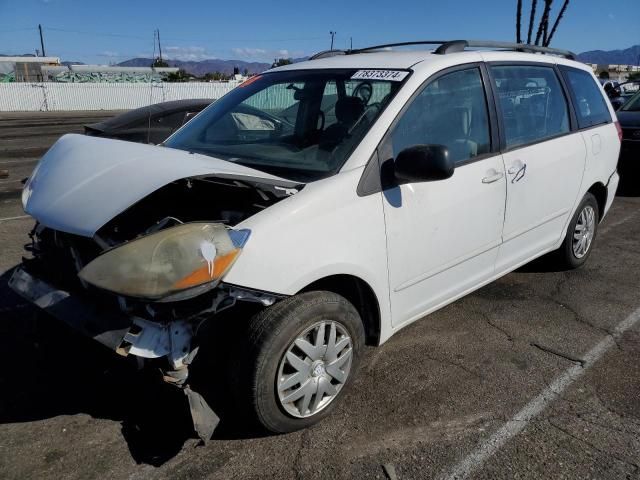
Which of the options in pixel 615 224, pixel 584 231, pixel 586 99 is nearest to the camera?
pixel 586 99

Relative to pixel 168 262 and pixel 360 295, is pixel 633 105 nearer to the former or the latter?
pixel 360 295

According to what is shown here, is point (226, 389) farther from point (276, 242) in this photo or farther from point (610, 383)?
point (610, 383)

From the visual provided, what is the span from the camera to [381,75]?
10.9 feet

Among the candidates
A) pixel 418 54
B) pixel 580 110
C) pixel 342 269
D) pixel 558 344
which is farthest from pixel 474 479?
pixel 580 110

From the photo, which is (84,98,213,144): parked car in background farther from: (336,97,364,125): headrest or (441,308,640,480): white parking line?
(441,308,640,480): white parking line

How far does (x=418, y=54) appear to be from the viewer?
3.63m

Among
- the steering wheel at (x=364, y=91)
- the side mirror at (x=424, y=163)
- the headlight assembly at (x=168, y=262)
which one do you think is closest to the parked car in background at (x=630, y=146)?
the steering wheel at (x=364, y=91)

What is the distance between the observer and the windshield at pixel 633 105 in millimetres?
9634

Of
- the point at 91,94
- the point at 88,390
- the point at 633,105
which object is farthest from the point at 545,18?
the point at 91,94

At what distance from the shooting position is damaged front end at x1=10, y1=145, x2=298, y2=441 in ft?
7.58

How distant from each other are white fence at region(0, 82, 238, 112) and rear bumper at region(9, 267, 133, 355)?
31281 millimetres

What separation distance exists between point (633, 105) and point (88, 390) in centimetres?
991

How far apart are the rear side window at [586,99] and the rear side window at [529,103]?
228 mm

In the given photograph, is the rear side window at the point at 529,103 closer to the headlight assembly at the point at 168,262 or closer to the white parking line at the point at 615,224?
the headlight assembly at the point at 168,262
